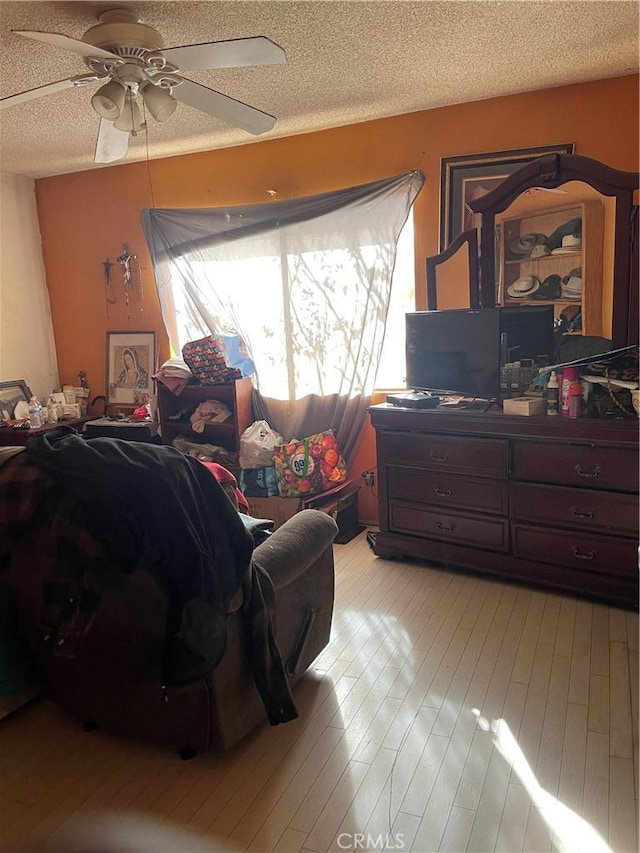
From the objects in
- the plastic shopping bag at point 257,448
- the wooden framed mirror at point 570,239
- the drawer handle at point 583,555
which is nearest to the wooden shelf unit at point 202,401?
the plastic shopping bag at point 257,448

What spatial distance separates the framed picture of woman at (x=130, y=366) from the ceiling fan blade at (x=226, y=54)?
258cm

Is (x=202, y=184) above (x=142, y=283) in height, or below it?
above

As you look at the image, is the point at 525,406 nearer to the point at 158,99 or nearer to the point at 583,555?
the point at 583,555

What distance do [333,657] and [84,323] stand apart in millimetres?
3367

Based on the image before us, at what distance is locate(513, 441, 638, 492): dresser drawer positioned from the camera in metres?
2.59

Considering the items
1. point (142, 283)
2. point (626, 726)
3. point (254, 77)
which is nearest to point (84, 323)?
point (142, 283)

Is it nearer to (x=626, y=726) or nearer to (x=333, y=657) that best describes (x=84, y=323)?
(x=333, y=657)

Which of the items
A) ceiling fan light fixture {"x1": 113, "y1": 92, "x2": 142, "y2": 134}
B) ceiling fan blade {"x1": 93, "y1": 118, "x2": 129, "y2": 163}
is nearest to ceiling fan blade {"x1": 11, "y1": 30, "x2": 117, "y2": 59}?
ceiling fan light fixture {"x1": 113, "y1": 92, "x2": 142, "y2": 134}

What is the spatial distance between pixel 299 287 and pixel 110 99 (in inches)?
72.6

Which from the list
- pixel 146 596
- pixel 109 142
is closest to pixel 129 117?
pixel 109 142

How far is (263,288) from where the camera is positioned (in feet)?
12.9

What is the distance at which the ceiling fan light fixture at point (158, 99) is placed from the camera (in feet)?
7.19

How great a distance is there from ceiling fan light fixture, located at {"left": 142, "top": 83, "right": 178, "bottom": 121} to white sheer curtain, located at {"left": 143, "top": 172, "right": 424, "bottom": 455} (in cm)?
154

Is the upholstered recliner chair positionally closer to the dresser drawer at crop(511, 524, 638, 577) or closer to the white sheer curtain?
the dresser drawer at crop(511, 524, 638, 577)
